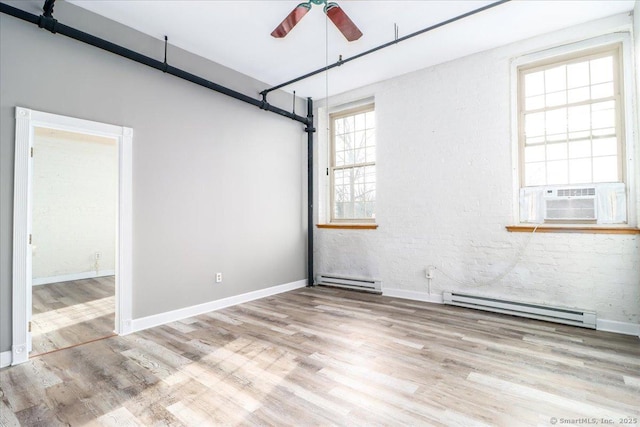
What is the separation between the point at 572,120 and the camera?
3592 millimetres

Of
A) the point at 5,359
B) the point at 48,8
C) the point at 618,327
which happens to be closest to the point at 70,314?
the point at 5,359

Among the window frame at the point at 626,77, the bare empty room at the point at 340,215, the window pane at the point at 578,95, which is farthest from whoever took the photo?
the window pane at the point at 578,95

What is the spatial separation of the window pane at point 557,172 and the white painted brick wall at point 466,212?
0.42 m

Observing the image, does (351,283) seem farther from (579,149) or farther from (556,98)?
(556,98)

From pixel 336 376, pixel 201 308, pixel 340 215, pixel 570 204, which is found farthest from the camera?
pixel 340 215

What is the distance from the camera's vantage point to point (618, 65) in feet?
11.1

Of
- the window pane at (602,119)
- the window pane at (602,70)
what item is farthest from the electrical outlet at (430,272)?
the window pane at (602,70)

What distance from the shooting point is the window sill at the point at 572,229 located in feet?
10.3

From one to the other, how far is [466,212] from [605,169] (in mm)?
1440

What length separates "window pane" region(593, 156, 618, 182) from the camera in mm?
3361

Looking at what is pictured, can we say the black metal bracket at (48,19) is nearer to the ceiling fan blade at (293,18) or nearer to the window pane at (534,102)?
the ceiling fan blade at (293,18)

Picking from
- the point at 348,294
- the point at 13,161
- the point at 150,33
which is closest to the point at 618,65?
the point at 348,294

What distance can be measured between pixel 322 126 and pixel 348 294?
293cm

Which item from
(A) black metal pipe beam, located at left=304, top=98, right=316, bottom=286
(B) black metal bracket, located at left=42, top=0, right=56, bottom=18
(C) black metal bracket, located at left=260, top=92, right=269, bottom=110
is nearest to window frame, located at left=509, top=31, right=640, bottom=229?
(A) black metal pipe beam, located at left=304, top=98, right=316, bottom=286
